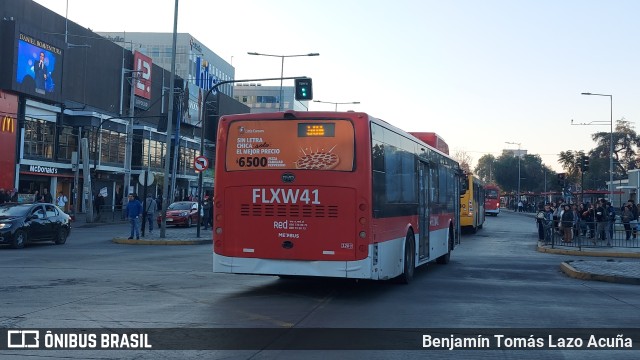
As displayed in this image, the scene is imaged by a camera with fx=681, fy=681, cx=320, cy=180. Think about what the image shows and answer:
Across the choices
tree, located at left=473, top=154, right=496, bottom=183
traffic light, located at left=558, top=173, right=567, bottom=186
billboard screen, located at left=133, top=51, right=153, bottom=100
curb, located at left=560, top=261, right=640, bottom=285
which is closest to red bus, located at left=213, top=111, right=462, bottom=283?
curb, located at left=560, top=261, right=640, bottom=285

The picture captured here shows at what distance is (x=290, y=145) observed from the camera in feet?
39.1

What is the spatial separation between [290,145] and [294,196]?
2.96 ft

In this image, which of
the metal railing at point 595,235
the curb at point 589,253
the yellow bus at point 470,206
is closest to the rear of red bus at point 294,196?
the curb at point 589,253

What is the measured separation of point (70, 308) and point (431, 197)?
9.17m

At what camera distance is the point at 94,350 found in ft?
24.5

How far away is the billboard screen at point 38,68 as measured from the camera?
148 feet

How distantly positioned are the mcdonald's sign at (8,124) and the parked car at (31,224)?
21655mm

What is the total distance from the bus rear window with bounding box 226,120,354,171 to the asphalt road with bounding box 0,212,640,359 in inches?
92.1

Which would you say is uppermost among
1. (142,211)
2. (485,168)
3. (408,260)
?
(485,168)

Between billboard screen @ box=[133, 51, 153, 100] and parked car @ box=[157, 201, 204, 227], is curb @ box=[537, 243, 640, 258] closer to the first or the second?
parked car @ box=[157, 201, 204, 227]

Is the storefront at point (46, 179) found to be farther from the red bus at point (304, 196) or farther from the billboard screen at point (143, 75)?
the red bus at point (304, 196)

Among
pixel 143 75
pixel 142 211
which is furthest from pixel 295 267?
pixel 143 75

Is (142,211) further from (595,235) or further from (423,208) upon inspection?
(595,235)

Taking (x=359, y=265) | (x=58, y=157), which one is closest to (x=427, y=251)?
(x=359, y=265)
